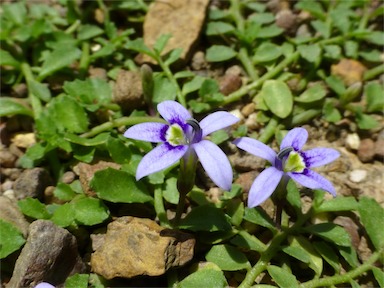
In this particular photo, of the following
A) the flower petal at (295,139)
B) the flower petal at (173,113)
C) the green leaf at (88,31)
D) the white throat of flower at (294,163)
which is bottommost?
the green leaf at (88,31)

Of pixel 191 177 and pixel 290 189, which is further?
pixel 290 189

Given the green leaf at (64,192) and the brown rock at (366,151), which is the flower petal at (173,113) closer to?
the green leaf at (64,192)

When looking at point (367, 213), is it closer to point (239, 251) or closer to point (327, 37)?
point (239, 251)

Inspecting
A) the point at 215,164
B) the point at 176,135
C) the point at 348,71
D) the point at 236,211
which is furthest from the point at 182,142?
the point at 348,71

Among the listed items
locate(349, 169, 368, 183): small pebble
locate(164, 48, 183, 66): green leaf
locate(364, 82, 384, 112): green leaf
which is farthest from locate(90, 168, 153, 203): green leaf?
locate(364, 82, 384, 112): green leaf

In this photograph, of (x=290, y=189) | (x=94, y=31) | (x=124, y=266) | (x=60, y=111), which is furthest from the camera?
(x=94, y=31)

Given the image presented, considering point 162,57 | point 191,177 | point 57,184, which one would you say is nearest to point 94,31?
point 162,57

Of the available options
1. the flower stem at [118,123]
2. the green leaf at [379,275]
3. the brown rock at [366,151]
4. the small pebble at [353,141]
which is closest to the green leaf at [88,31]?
the flower stem at [118,123]
